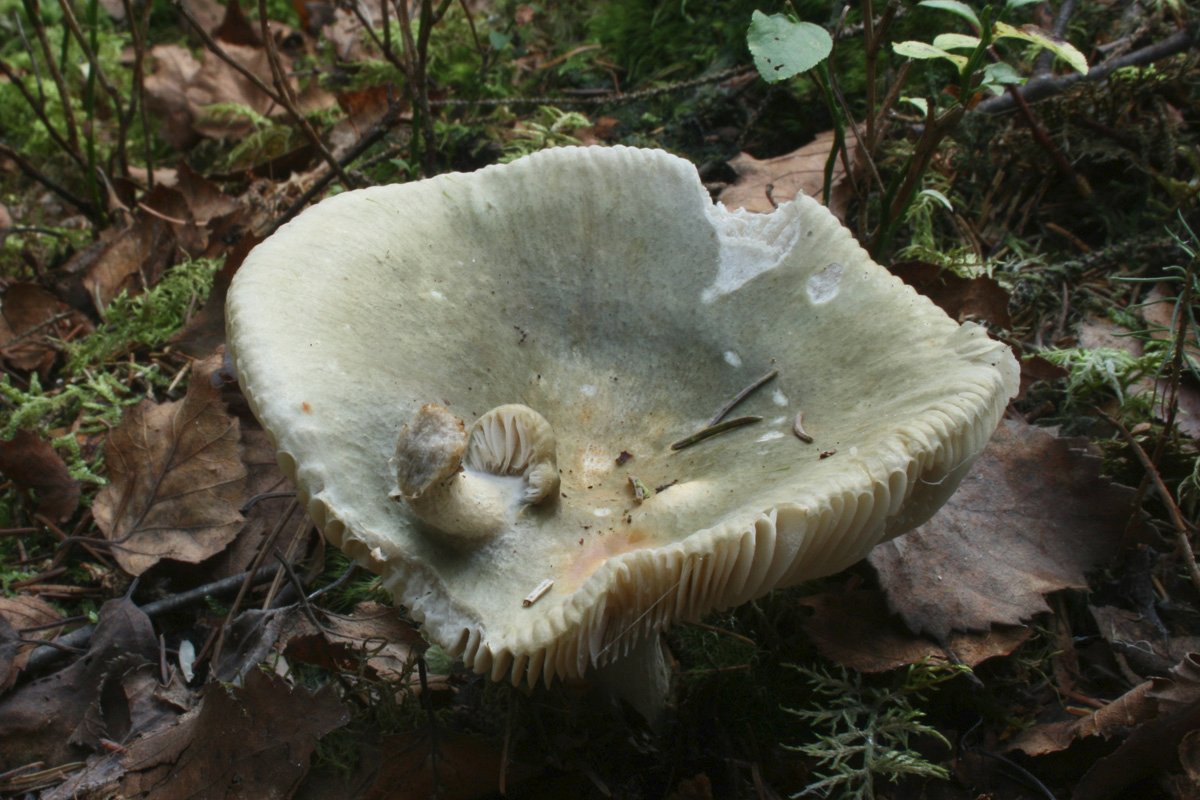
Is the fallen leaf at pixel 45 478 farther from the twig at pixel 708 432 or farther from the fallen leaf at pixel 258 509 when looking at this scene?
the twig at pixel 708 432

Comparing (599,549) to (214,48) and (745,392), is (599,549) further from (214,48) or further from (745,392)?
(214,48)

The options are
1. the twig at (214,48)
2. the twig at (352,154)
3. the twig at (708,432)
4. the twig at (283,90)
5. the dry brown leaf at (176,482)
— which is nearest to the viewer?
the twig at (708,432)

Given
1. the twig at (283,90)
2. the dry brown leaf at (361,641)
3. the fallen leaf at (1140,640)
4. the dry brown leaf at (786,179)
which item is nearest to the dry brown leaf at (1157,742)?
the fallen leaf at (1140,640)

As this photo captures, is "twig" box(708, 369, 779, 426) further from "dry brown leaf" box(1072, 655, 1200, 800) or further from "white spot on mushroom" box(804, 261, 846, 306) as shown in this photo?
"dry brown leaf" box(1072, 655, 1200, 800)

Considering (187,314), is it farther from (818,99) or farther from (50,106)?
(818,99)

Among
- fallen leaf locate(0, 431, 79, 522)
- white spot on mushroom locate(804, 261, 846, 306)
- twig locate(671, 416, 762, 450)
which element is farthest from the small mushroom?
fallen leaf locate(0, 431, 79, 522)

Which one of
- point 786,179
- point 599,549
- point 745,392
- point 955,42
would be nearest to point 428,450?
point 599,549

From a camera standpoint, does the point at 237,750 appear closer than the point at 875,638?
Yes
